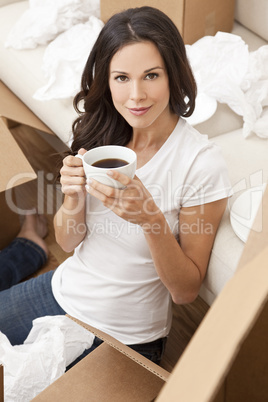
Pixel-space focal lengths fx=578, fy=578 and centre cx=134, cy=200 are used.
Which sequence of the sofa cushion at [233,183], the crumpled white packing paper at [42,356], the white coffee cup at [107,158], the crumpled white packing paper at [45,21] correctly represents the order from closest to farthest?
the white coffee cup at [107,158], the crumpled white packing paper at [42,356], the sofa cushion at [233,183], the crumpled white packing paper at [45,21]

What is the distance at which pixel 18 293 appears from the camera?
1.39 metres

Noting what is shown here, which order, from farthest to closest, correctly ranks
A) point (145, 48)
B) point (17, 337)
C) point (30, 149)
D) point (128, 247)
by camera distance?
point (30, 149)
point (17, 337)
point (128, 247)
point (145, 48)

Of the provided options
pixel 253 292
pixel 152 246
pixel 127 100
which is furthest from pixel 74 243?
pixel 253 292

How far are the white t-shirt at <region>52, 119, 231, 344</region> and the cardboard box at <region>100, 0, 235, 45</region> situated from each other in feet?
2.50

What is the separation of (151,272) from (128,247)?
0.08 m

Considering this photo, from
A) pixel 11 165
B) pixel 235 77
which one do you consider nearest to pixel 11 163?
pixel 11 165

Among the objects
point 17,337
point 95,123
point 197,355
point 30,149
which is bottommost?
point 30,149

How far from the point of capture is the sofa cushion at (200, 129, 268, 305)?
1239 millimetres

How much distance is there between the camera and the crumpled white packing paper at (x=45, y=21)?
203 centimetres

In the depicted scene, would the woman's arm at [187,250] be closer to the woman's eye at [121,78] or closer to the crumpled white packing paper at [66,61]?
the woman's eye at [121,78]

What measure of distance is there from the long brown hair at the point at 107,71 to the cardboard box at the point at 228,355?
388 millimetres

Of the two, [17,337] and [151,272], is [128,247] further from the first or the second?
[17,337]

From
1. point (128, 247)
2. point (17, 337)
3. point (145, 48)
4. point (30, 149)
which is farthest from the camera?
point (30, 149)

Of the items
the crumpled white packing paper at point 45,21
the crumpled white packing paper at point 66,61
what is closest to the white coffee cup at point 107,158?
the crumpled white packing paper at point 66,61
